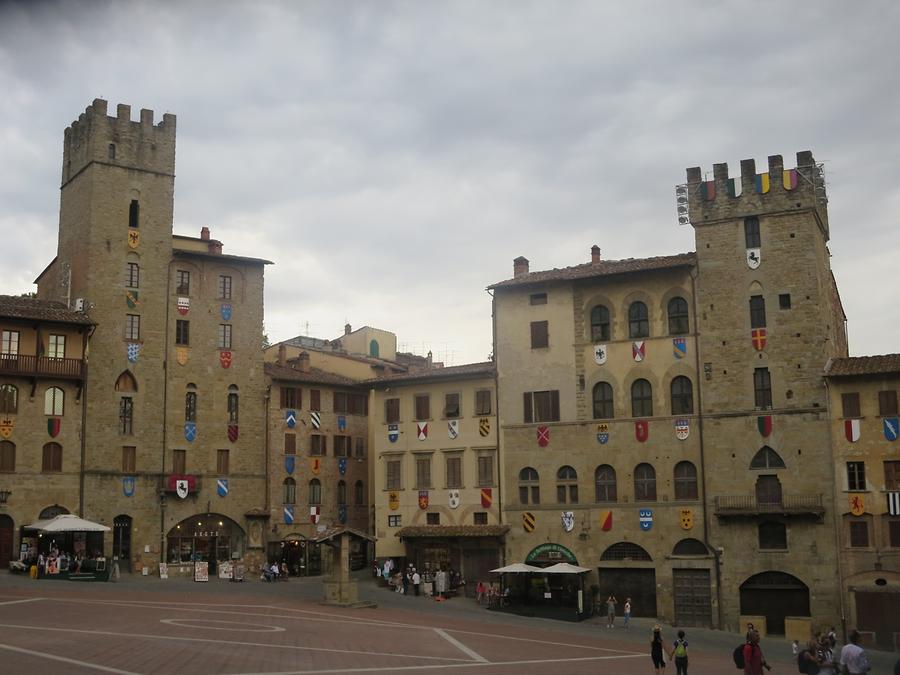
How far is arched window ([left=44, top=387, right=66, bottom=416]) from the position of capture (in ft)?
186

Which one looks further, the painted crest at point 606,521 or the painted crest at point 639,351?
the painted crest at point 639,351

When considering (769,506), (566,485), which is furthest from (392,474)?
(769,506)

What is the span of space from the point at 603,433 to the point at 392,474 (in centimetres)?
1275

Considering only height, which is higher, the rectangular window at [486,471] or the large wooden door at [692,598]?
the rectangular window at [486,471]

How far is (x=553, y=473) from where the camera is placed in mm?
55656

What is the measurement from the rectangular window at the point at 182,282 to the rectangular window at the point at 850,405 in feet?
119

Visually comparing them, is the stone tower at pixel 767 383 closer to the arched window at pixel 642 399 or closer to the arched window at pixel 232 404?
the arched window at pixel 642 399

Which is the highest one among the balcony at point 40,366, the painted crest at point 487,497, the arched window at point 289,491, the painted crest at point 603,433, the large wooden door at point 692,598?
the balcony at point 40,366

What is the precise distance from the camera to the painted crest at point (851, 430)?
49.2 m

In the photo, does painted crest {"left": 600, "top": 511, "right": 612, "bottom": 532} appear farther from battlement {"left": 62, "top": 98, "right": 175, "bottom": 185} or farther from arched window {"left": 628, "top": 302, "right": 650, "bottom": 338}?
battlement {"left": 62, "top": 98, "right": 175, "bottom": 185}

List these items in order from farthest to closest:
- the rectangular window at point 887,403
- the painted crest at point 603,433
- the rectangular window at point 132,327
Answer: the rectangular window at point 132,327 < the painted crest at point 603,433 < the rectangular window at point 887,403

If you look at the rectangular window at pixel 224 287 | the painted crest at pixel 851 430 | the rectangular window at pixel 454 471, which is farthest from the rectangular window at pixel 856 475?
the rectangular window at pixel 224 287

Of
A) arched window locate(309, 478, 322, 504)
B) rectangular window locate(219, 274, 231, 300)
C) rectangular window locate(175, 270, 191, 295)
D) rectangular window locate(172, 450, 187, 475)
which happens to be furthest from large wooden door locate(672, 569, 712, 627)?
rectangular window locate(175, 270, 191, 295)

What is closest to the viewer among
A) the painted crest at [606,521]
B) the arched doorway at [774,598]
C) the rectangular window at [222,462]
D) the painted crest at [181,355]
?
the arched doorway at [774,598]
